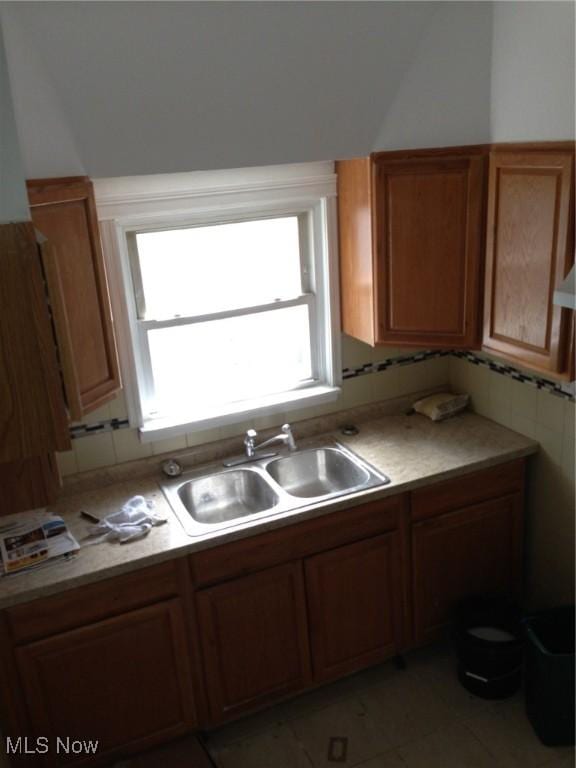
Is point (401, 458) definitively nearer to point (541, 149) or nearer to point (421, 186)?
point (421, 186)

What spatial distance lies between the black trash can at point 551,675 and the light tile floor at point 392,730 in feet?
0.25

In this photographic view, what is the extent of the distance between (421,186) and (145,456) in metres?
1.49

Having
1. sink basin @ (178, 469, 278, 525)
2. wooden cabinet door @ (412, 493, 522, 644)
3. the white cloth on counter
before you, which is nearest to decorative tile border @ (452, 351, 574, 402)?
wooden cabinet door @ (412, 493, 522, 644)

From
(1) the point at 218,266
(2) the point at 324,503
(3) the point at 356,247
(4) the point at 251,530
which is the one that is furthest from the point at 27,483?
(3) the point at 356,247

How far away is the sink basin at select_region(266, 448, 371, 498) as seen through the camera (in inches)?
117

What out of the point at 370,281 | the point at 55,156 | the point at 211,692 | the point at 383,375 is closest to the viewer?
the point at 55,156

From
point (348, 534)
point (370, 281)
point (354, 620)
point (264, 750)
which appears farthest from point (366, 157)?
point (264, 750)

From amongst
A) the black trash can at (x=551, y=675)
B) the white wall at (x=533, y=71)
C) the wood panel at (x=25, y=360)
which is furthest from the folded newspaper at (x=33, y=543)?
the white wall at (x=533, y=71)

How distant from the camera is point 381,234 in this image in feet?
8.82

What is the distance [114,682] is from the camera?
2430mm

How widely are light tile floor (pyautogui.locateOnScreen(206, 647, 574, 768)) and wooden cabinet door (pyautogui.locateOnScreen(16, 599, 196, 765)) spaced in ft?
0.96

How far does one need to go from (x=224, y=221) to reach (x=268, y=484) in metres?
1.04

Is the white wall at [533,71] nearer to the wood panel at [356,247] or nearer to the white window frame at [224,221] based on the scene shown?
the wood panel at [356,247]

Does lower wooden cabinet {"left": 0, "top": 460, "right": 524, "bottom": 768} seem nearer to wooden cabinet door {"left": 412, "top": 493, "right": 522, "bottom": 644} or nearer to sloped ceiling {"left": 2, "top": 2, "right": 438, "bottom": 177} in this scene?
wooden cabinet door {"left": 412, "top": 493, "right": 522, "bottom": 644}
